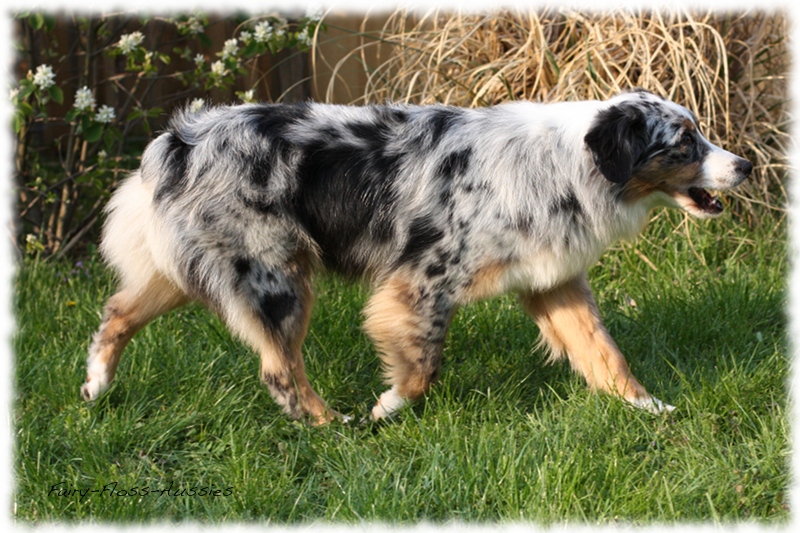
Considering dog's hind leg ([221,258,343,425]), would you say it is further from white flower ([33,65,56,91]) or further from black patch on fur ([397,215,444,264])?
white flower ([33,65,56,91])

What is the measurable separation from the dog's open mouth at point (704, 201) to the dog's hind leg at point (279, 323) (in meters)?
1.57

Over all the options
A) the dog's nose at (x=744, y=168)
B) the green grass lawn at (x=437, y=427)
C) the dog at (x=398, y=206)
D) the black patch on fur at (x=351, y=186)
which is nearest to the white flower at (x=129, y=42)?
the green grass lawn at (x=437, y=427)

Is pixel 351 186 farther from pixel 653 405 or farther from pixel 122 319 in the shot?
pixel 653 405

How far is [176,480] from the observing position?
336 centimetres

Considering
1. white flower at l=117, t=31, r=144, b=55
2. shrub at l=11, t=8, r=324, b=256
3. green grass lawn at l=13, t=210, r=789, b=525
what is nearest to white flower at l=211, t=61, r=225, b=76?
shrub at l=11, t=8, r=324, b=256

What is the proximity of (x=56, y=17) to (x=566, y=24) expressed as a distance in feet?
9.95

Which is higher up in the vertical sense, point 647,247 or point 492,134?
point 492,134

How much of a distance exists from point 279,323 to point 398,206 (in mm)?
658

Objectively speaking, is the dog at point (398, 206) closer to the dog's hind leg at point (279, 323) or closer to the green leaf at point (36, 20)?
the dog's hind leg at point (279, 323)

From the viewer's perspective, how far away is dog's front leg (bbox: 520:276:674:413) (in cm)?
383

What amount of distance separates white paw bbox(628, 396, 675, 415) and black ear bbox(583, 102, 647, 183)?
35.0 inches

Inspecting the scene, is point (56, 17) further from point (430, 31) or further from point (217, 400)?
point (217, 400)

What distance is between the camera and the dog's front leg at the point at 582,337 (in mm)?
3832

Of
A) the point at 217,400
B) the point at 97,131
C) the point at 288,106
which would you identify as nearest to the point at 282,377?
the point at 217,400
